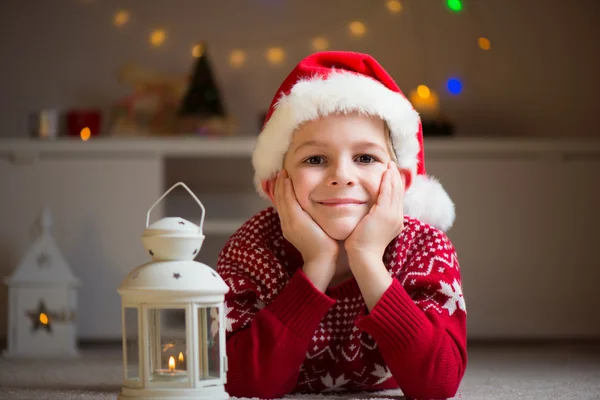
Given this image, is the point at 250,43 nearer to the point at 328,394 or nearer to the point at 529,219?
the point at 529,219

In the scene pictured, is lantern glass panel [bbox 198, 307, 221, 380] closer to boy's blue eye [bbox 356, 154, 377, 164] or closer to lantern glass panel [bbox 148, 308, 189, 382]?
lantern glass panel [bbox 148, 308, 189, 382]

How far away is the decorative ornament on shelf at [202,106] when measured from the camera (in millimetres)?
2678

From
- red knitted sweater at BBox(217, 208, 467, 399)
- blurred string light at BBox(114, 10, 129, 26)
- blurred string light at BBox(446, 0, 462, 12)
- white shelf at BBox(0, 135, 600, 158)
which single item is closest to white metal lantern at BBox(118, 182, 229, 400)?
red knitted sweater at BBox(217, 208, 467, 399)

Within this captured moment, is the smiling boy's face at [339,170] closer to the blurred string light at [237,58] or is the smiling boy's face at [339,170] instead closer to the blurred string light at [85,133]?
the blurred string light at [85,133]

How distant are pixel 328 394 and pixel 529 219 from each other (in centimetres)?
137

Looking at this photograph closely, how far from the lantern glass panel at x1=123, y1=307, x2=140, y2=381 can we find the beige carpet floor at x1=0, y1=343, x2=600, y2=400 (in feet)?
0.52

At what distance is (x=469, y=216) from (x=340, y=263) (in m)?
1.30

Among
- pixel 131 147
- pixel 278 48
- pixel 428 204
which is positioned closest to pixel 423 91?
pixel 278 48

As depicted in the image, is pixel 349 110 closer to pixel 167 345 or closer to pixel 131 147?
pixel 167 345

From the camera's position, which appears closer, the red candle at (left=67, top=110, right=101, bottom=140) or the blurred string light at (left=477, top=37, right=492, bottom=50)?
the red candle at (left=67, top=110, right=101, bottom=140)

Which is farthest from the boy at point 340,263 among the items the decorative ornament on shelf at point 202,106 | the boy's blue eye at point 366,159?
the decorative ornament on shelf at point 202,106

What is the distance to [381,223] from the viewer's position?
124cm

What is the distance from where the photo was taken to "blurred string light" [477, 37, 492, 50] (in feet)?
9.58

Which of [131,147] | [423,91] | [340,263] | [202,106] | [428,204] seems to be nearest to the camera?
[340,263]
